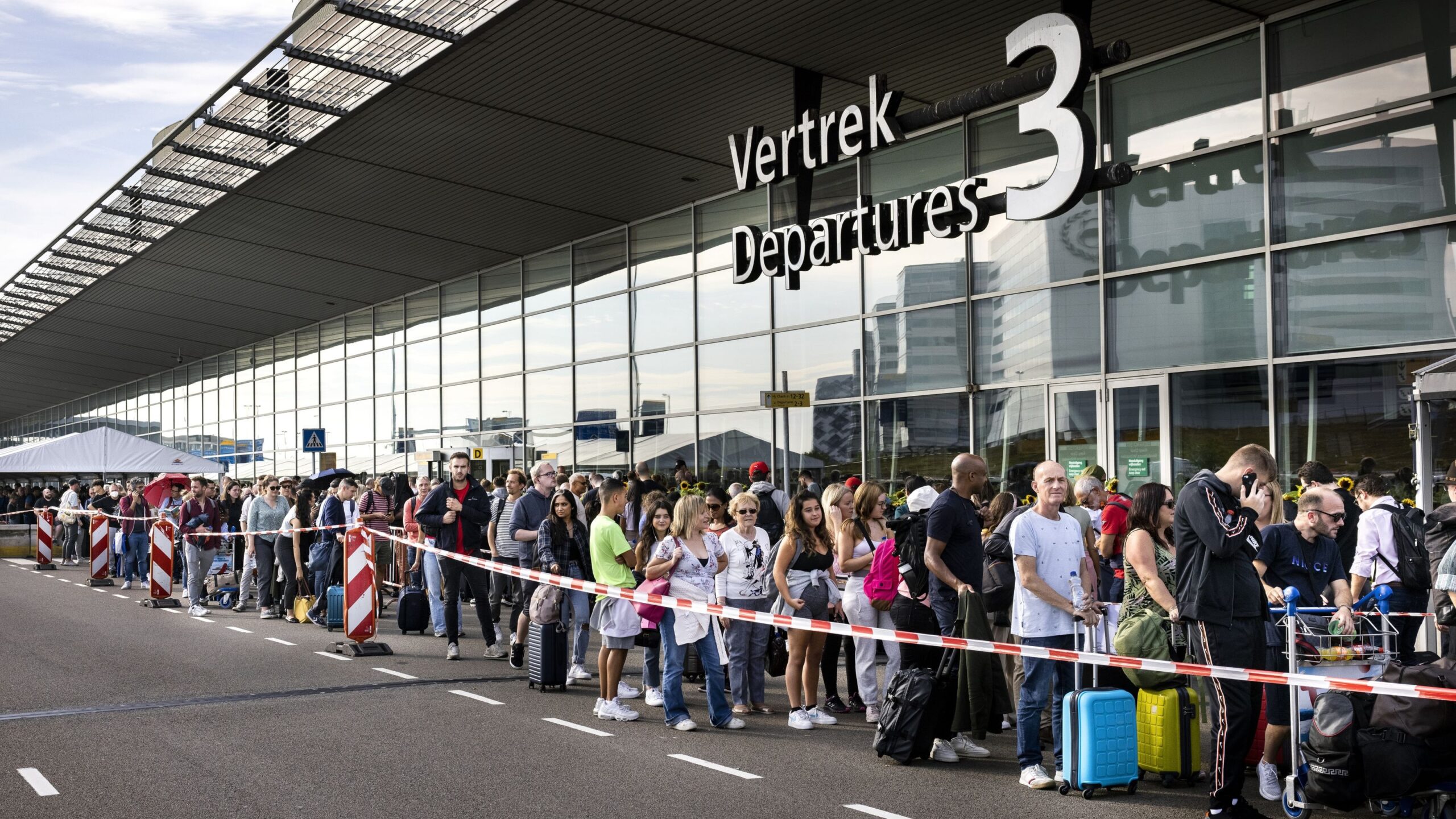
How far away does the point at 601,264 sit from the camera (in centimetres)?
2469

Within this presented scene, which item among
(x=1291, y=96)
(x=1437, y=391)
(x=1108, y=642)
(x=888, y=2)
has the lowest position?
(x=1108, y=642)

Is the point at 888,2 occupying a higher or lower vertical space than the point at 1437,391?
higher

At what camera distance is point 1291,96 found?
13.0 m

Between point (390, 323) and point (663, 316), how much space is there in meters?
12.7

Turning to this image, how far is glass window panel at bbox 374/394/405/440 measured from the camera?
32469 mm

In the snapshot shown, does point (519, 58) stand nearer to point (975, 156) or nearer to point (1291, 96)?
point (975, 156)

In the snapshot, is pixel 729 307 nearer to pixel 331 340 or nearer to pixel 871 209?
pixel 871 209

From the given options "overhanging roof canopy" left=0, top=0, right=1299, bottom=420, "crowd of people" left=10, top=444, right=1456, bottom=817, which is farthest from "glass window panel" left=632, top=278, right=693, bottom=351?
"crowd of people" left=10, top=444, right=1456, bottom=817

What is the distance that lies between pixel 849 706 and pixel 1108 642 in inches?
80.3

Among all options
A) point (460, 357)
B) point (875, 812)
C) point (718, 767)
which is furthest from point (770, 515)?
point (460, 357)

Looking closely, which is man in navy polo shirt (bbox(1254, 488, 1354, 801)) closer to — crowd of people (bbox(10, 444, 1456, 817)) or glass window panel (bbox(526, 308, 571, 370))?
crowd of people (bbox(10, 444, 1456, 817))

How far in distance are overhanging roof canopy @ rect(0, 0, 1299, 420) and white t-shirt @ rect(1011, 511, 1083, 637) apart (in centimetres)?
759

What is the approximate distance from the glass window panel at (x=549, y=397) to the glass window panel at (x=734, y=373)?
472cm

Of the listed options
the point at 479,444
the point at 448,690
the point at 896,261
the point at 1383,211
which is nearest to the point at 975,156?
the point at 896,261
